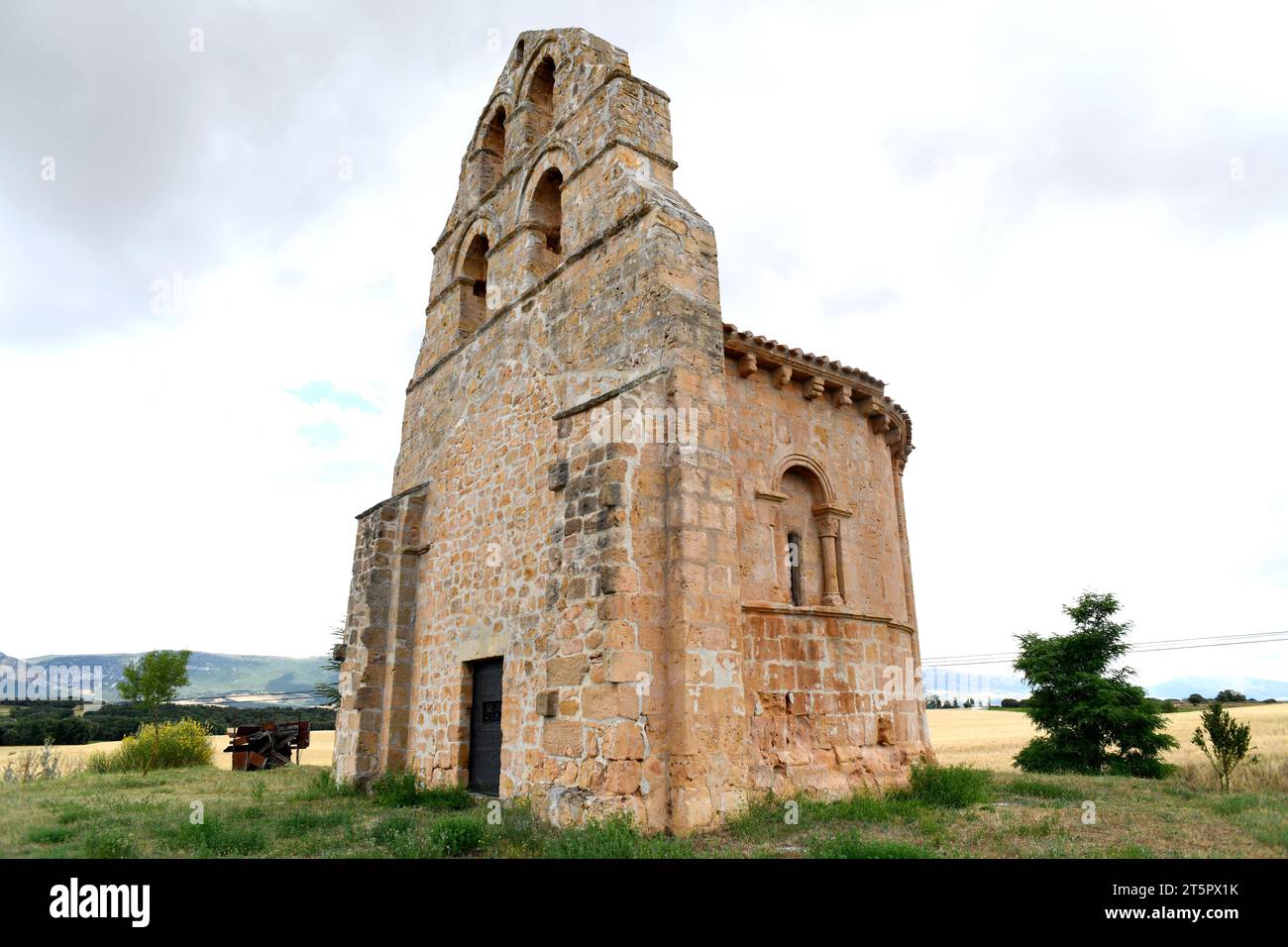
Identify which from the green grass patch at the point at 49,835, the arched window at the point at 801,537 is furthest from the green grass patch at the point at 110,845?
the arched window at the point at 801,537

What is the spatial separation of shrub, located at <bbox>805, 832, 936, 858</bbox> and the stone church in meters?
1.13

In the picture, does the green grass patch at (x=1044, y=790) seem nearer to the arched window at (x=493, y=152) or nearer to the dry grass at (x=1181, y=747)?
the dry grass at (x=1181, y=747)

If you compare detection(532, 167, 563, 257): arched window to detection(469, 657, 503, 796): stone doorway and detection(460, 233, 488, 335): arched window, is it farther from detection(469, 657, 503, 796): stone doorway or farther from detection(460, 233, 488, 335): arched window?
detection(469, 657, 503, 796): stone doorway

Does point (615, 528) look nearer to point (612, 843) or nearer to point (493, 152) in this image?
point (612, 843)

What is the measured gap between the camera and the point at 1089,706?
17312 millimetres

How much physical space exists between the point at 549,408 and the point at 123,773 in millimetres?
12540

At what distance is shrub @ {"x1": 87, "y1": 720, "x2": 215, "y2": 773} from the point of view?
52.3 ft

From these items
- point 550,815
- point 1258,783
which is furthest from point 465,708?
point 1258,783

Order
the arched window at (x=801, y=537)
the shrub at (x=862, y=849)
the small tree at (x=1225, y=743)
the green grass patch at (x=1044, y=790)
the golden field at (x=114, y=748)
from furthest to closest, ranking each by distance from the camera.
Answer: the golden field at (x=114, y=748) < the small tree at (x=1225, y=743) < the arched window at (x=801, y=537) < the green grass patch at (x=1044, y=790) < the shrub at (x=862, y=849)

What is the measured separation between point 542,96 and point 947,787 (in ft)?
41.0

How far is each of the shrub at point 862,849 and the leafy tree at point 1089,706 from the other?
12867 mm

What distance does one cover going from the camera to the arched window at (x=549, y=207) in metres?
11.7
